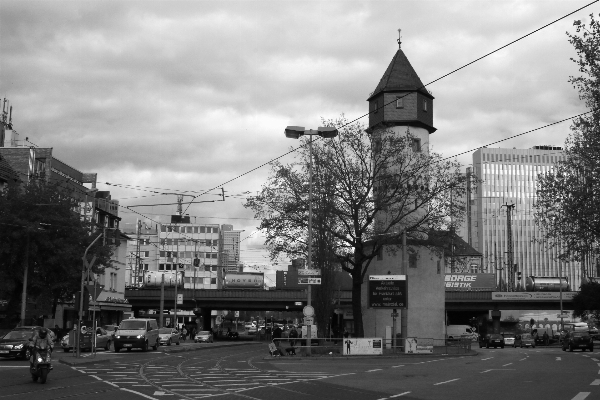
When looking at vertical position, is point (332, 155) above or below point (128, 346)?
above

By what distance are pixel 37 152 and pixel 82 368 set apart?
52.9m

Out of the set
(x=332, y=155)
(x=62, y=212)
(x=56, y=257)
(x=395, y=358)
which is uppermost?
(x=332, y=155)

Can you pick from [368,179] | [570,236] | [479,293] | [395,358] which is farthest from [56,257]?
[479,293]

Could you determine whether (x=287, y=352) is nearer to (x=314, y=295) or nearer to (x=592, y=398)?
(x=314, y=295)

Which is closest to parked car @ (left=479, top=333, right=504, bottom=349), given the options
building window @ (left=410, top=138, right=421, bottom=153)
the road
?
building window @ (left=410, top=138, right=421, bottom=153)

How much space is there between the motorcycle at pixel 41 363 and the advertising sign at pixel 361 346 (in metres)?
21.8

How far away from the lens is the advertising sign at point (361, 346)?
40.6 meters

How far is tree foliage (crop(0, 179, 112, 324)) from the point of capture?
50875mm

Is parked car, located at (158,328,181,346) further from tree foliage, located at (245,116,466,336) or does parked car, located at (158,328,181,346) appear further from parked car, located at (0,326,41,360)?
parked car, located at (0,326,41,360)

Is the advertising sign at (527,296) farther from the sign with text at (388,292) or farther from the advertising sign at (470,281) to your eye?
the sign with text at (388,292)

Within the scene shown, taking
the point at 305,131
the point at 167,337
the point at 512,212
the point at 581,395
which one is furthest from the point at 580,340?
the point at 512,212

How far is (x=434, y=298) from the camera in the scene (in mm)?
59812

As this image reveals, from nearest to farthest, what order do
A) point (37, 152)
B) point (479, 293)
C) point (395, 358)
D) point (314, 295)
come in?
1. point (395, 358)
2. point (314, 295)
3. point (37, 152)
4. point (479, 293)

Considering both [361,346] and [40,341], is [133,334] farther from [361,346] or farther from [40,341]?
[40,341]
